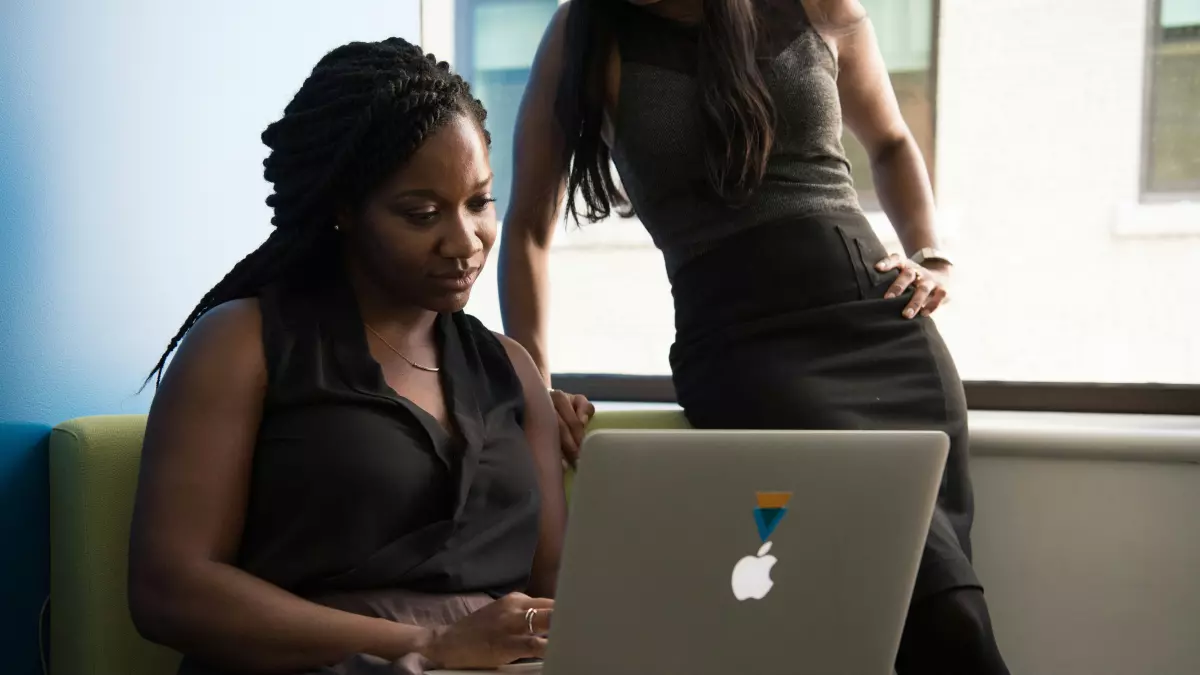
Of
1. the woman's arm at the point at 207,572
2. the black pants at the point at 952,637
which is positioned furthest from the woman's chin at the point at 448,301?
the black pants at the point at 952,637

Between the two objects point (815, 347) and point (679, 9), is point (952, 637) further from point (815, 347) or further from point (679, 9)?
point (679, 9)

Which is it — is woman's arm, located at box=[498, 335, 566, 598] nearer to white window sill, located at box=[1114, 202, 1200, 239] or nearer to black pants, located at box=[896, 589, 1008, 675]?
black pants, located at box=[896, 589, 1008, 675]

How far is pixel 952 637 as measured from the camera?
4.80 feet

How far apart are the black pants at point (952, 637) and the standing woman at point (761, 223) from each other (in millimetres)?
11

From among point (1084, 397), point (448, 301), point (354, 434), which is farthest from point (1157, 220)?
point (354, 434)

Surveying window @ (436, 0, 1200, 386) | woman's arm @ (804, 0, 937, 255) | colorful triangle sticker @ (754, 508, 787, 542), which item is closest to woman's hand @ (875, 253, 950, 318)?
woman's arm @ (804, 0, 937, 255)

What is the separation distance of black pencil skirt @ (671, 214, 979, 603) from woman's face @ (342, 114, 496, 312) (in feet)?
1.28

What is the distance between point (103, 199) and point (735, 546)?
1101 millimetres

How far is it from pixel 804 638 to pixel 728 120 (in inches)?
31.9

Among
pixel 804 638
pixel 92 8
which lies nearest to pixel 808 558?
pixel 804 638

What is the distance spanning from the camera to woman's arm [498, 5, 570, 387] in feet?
5.78

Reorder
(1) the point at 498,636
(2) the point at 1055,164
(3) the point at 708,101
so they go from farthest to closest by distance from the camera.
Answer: (2) the point at 1055,164, (3) the point at 708,101, (1) the point at 498,636

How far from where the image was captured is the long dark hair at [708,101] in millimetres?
1567

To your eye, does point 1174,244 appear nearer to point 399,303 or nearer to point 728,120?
point 728,120
